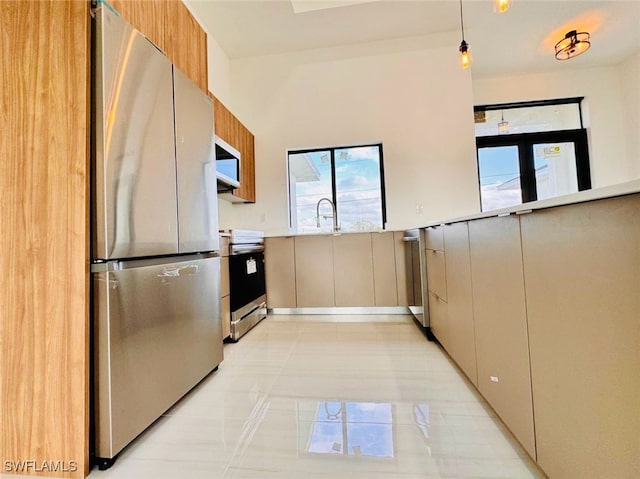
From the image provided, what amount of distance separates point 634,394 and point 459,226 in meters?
1.08

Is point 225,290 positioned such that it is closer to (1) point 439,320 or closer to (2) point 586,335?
(1) point 439,320

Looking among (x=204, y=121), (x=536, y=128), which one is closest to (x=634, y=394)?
(x=204, y=121)

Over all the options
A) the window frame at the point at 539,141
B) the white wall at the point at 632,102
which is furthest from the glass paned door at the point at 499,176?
the white wall at the point at 632,102

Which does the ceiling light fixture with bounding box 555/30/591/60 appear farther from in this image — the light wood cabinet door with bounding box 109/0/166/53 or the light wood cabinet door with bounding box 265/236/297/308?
the light wood cabinet door with bounding box 109/0/166/53

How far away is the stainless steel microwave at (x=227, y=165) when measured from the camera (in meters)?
2.71

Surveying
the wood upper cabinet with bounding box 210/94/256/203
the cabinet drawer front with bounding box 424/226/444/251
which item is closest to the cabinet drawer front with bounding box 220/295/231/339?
the wood upper cabinet with bounding box 210/94/256/203

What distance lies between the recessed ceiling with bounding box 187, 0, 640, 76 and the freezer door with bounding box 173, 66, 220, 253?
2025 millimetres

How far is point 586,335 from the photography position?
2.22 ft

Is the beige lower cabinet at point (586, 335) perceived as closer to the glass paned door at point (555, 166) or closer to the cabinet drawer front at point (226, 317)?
the cabinet drawer front at point (226, 317)

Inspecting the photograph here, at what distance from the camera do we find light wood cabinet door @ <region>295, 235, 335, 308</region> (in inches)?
129

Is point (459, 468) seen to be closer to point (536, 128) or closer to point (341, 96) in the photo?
point (341, 96)

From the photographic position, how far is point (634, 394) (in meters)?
0.56

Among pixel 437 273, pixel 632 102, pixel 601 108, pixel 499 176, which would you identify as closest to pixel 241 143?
pixel 437 273

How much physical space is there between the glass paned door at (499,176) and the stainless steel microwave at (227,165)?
331cm
